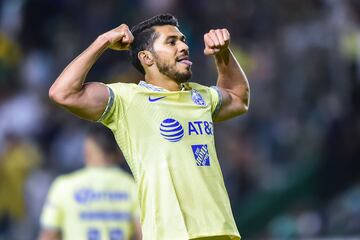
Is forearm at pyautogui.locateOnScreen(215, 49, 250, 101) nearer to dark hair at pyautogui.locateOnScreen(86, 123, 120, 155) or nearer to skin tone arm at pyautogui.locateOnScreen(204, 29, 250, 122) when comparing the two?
skin tone arm at pyautogui.locateOnScreen(204, 29, 250, 122)

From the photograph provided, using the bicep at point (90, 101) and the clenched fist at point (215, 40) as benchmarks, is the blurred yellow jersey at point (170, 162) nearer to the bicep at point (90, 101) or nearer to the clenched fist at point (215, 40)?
the bicep at point (90, 101)

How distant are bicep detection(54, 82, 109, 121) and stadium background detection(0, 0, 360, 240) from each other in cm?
749

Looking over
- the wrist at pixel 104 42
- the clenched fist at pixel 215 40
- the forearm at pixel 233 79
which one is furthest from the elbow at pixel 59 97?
the forearm at pixel 233 79

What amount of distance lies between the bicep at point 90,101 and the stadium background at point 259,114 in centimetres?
749

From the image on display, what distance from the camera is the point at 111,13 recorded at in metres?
17.7

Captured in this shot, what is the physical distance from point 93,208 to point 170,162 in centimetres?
281

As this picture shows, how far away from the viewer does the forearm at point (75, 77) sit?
24.4ft

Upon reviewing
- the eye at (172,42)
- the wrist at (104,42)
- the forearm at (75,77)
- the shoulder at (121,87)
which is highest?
the wrist at (104,42)

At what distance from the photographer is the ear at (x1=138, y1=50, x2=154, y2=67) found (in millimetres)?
7883

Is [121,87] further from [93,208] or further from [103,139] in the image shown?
[103,139]

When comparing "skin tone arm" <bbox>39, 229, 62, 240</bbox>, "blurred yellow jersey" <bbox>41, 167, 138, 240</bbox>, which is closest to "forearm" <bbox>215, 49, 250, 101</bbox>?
"blurred yellow jersey" <bbox>41, 167, 138, 240</bbox>

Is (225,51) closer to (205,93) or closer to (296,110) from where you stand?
(205,93)

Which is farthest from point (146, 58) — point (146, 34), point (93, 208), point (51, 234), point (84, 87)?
point (51, 234)

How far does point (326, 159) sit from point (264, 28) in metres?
2.68
